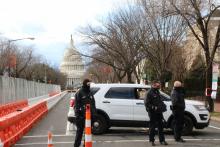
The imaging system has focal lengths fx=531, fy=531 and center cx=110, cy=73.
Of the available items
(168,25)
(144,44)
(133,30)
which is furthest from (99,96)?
(133,30)

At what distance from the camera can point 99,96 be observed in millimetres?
18234

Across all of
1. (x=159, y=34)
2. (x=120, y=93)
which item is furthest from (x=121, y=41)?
(x=120, y=93)

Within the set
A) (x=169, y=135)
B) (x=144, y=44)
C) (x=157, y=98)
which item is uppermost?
(x=144, y=44)

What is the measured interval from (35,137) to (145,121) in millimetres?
3703

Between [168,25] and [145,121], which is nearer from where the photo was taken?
[145,121]

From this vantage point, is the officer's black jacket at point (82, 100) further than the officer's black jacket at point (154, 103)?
No

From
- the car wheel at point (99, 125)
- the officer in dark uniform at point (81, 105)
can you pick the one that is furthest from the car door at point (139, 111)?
the officer in dark uniform at point (81, 105)

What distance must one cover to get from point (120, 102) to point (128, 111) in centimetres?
44

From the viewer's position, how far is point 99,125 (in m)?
17.9

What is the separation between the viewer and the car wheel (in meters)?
17.8

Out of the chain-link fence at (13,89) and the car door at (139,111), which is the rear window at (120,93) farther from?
the chain-link fence at (13,89)

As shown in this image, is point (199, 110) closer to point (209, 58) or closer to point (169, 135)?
point (169, 135)

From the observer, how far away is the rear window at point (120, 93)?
18250 mm

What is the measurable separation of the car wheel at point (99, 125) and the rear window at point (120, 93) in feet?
2.86
